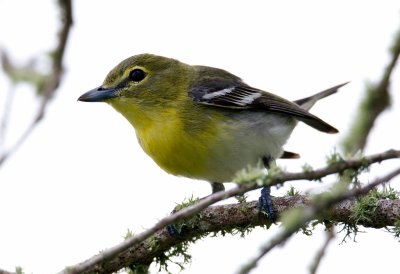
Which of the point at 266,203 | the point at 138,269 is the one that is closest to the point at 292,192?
the point at 266,203

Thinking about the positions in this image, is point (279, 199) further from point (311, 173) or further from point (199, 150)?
point (311, 173)

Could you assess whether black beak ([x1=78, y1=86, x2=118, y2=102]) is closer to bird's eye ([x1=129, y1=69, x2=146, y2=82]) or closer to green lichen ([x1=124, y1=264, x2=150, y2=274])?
bird's eye ([x1=129, y1=69, x2=146, y2=82])

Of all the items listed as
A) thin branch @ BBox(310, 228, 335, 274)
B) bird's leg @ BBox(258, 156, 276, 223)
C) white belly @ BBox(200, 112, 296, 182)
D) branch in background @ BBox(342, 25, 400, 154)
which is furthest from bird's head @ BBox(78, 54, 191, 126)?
branch in background @ BBox(342, 25, 400, 154)

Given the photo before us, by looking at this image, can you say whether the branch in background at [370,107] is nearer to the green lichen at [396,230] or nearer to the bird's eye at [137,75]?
the green lichen at [396,230]

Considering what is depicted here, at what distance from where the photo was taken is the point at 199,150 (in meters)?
6.07

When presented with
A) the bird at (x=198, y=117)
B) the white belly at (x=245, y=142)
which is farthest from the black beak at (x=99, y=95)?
the white belly at (x=245, y=142)

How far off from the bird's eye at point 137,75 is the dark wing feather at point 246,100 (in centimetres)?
60

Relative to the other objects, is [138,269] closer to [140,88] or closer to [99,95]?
[99,95]

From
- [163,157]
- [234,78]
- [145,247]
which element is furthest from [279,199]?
[234,78]

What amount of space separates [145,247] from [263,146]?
86.4 inches

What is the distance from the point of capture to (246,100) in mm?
6891

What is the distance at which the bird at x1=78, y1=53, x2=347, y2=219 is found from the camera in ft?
20.2

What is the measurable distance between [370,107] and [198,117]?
378cm

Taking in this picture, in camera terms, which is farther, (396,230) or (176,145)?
(176,145)
